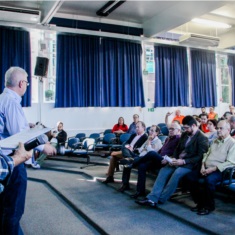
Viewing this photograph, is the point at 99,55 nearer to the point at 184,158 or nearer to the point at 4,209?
the point at 184,158

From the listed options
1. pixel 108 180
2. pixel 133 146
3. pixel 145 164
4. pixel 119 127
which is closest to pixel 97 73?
pixel 119 127

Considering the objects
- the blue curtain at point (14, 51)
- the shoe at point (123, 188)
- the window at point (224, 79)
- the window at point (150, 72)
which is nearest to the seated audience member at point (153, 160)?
the shoe at point (123, 188)

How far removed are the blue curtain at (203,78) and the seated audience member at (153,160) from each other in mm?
6150

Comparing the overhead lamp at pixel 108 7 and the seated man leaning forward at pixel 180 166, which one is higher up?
the overhead lamp at pixel 108 7

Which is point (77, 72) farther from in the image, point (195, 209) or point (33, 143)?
point (33, 143)

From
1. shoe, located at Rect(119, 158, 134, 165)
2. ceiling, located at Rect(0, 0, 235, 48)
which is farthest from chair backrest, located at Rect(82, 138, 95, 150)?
ceiling, located at Rect(0, 0, 235, 48)

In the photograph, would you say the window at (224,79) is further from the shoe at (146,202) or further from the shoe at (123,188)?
the shoe at (146,202)

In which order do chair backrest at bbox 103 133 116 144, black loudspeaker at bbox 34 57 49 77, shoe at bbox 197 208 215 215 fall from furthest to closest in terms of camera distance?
chair backrest at bbox 103 133 116 144
black loudspeaker at bbox 34 57 49 77
shoe at bbox 197 208 215 215

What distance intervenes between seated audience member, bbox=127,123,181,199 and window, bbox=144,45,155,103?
5295 millimetres

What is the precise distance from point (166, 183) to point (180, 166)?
0.97ft

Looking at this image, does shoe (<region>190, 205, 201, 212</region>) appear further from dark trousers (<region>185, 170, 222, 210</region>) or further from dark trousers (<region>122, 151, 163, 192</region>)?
dark trousers (<region>122, 151, 163, 192</region>)

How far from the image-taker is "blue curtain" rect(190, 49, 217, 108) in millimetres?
10000

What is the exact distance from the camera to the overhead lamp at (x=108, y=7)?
23.7 ft

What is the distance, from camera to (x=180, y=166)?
3.63m
